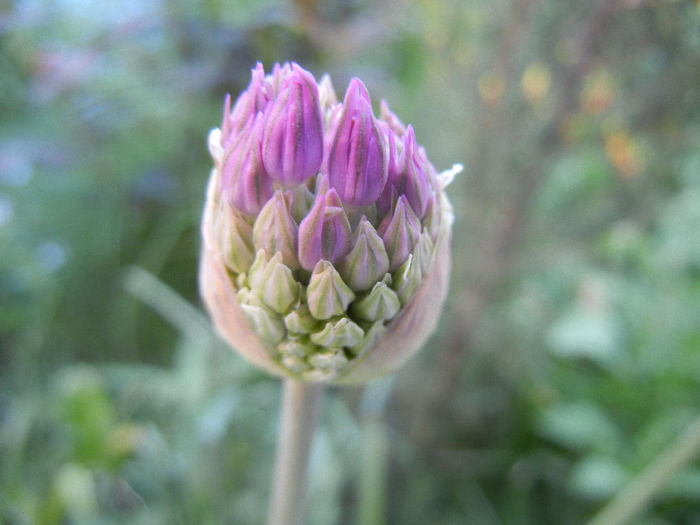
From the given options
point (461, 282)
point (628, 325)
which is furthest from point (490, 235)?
point (628, 325)

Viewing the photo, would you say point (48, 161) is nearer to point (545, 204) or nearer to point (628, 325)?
point (545, 204)

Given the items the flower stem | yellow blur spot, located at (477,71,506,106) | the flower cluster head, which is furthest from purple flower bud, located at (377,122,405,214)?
yellow blur spot, located at (477,71,506,106)

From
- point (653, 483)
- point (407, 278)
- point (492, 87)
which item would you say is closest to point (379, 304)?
point (407, 278)

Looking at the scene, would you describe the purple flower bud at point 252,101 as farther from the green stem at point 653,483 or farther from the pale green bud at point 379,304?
the green stem at point 653,483

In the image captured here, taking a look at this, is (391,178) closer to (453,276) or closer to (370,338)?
(370,338)

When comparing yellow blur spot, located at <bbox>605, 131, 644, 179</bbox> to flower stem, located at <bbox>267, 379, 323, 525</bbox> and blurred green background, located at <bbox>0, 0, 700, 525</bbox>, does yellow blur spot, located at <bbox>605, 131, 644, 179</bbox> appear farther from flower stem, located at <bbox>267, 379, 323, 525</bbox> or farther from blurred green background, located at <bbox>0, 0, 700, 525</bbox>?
flower stem, located at <bbox>267, 379, 323, 525</bbox>

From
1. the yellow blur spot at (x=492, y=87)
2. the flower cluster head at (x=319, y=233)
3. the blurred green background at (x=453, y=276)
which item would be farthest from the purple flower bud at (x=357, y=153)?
the yellow blur spot at (x=492, y=87)
